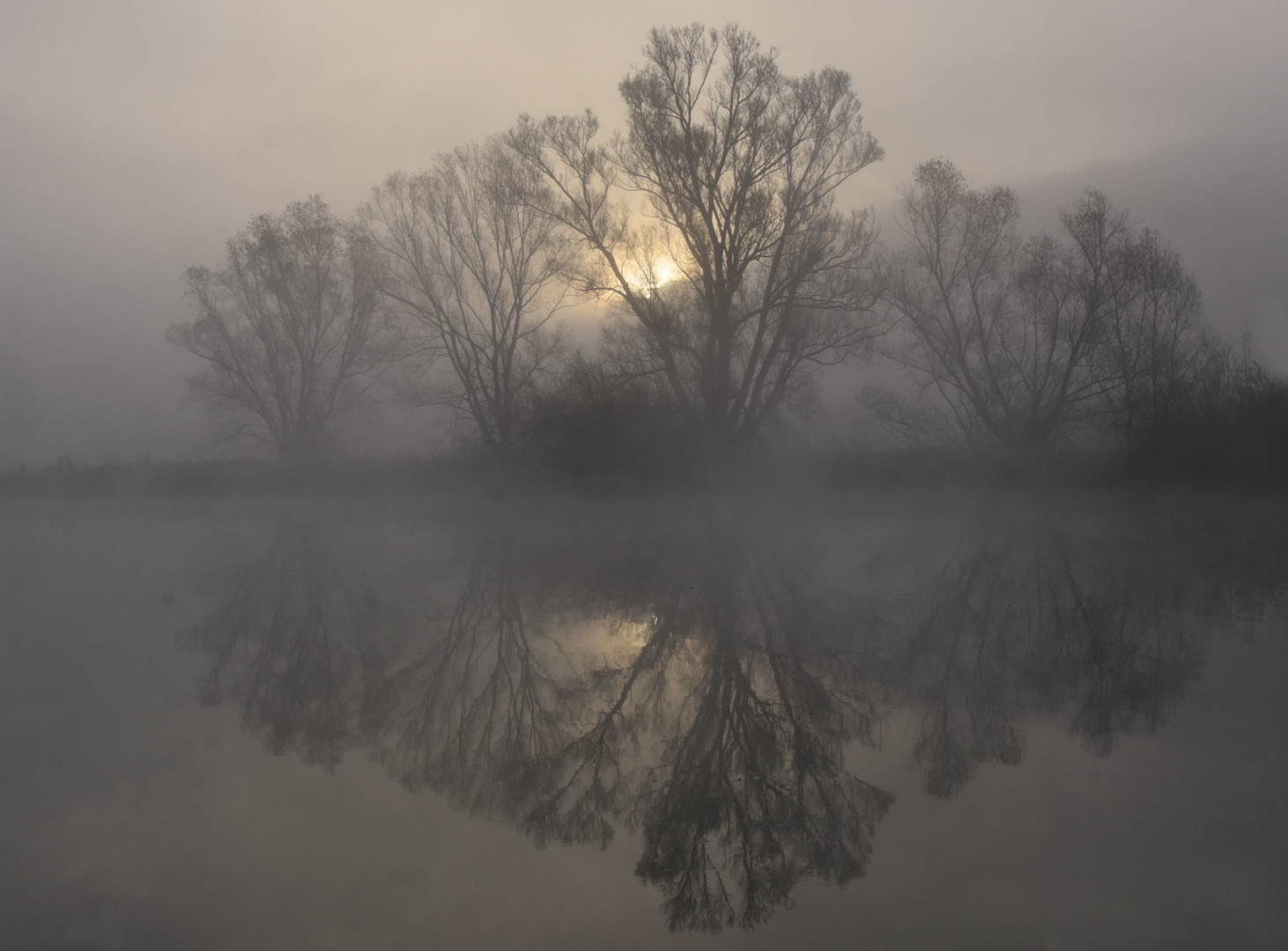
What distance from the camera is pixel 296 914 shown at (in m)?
2.23

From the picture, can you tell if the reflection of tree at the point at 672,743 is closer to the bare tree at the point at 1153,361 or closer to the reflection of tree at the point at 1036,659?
the reflection of tree at the point at 1036,659

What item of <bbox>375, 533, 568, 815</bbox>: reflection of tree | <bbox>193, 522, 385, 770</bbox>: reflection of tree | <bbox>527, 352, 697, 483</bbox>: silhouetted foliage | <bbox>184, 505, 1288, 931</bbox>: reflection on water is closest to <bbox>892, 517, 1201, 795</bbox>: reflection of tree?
<bbox>184, 505, 1288, 931</bbox>: reflection on water

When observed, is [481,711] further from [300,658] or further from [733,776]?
[300,658]

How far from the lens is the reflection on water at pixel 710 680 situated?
276 cm

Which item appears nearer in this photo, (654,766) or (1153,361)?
(654,766)

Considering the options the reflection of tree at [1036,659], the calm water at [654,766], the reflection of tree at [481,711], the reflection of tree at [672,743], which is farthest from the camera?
the reflection of tree at [1036,659]

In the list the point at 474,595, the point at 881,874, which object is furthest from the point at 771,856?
the point at 474,595

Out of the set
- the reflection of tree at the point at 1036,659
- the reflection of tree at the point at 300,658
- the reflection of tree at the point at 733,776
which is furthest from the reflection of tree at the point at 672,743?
the reflection of tree at the point at 1036,659

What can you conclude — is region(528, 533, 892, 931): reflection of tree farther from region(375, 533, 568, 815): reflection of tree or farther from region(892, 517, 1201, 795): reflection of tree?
region(892, 517, 1201, 795): reflection of tree

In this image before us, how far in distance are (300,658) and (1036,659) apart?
4111 mm

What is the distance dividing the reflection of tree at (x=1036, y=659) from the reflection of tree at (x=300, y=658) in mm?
2482

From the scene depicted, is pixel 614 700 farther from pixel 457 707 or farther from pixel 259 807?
pixel 259 807

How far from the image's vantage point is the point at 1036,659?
4.59 metres

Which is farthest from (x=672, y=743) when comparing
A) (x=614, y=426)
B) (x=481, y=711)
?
(x=614, y=426)
